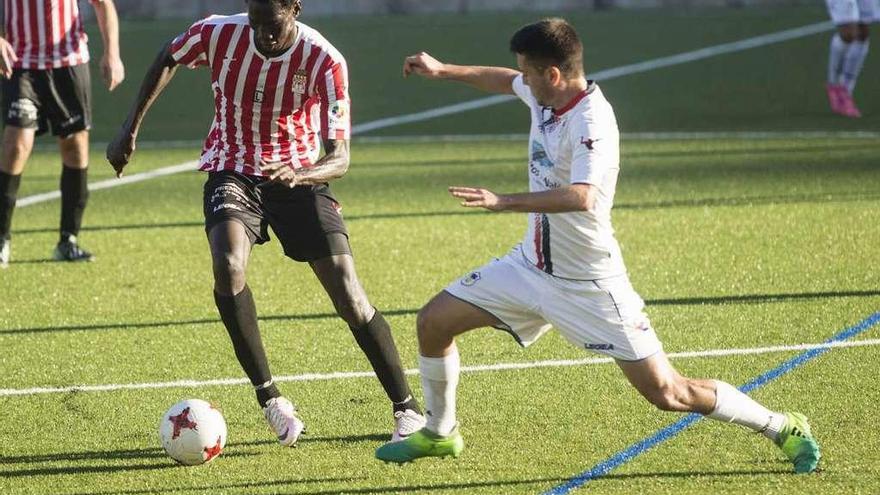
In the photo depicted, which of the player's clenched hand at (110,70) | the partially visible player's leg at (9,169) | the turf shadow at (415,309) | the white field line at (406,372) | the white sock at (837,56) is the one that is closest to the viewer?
the white field line at (406,372)

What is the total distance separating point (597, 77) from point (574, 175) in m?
13.6

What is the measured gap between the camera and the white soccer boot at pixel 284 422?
238 inches

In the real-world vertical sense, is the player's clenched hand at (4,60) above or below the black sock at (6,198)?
above

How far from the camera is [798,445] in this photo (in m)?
5.62

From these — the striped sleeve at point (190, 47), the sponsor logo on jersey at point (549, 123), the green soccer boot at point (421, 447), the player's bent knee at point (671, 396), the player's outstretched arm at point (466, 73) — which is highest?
the sponsor logo on jersey at point (549, 123)

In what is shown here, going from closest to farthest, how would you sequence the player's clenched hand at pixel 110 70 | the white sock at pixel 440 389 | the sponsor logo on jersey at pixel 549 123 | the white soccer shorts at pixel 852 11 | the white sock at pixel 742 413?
1. the sponsor logo on jersey at pixel 549 123
2. the white sock at pixel 742 413
3. the white sock at pixel 440 389
4. the player's clenched hand at pixel 110 70
5. the white soccer shorts at pixel 852 11

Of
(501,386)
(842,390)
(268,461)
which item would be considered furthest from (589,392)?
(268,461)

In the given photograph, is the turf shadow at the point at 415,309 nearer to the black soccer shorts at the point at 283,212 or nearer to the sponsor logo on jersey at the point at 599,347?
the black soccer shorts at the point at 283,212

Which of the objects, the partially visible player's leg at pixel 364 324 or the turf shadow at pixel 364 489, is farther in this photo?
the partially visible player's leg at pixel 364 324

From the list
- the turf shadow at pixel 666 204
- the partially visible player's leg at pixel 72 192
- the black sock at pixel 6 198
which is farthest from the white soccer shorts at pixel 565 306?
the turf shadow at pixel 666 204

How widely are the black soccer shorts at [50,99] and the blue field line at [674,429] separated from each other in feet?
16.2

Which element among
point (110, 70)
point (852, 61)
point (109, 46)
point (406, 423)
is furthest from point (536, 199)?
point (852, 61)

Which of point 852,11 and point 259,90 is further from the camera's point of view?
point 852,11

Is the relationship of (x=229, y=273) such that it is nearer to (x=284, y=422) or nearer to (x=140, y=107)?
(x=284, y=422)
